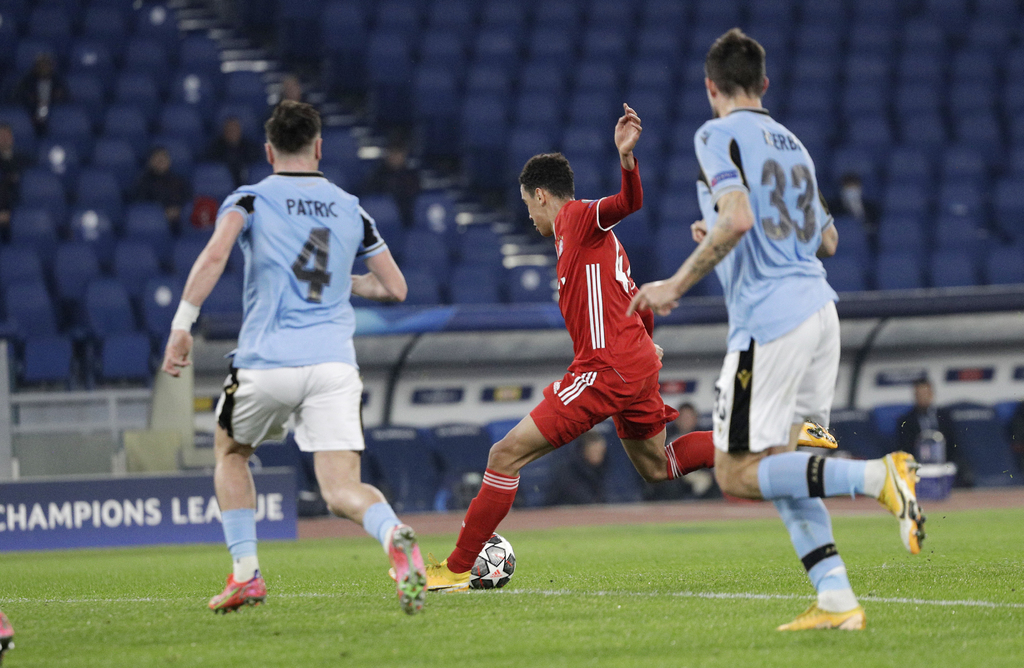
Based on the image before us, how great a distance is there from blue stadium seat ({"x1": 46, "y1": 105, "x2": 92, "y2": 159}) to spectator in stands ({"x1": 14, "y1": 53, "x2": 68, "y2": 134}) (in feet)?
0.41

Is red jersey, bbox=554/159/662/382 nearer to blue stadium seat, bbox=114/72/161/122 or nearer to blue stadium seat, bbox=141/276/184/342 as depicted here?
blue stadium seat, bbox=141/276/184/342

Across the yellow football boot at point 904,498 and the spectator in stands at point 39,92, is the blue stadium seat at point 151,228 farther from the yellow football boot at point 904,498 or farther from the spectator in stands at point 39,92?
the yellow football boot at point 904,498

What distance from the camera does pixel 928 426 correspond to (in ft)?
47.7

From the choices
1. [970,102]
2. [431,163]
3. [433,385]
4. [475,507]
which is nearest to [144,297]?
[433,385]

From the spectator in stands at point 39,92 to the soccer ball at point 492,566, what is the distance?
12281mm

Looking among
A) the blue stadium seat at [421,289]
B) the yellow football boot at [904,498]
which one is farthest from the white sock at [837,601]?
the blue stadium seat at [421,289]

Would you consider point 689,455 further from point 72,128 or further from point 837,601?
point 72,128

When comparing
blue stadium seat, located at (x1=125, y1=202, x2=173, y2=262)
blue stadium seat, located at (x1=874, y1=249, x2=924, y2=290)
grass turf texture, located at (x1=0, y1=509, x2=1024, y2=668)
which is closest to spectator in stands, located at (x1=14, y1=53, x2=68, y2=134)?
blue stadium seat, located at (x1=125, y1=202, x2=173, y2=262)

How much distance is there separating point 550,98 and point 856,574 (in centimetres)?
1263

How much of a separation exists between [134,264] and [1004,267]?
10623 millimetres

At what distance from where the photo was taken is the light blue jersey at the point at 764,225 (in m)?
4.61

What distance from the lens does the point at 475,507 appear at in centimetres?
627

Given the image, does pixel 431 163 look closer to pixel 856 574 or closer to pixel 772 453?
pixel 856 574

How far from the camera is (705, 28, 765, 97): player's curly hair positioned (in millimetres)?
4691
